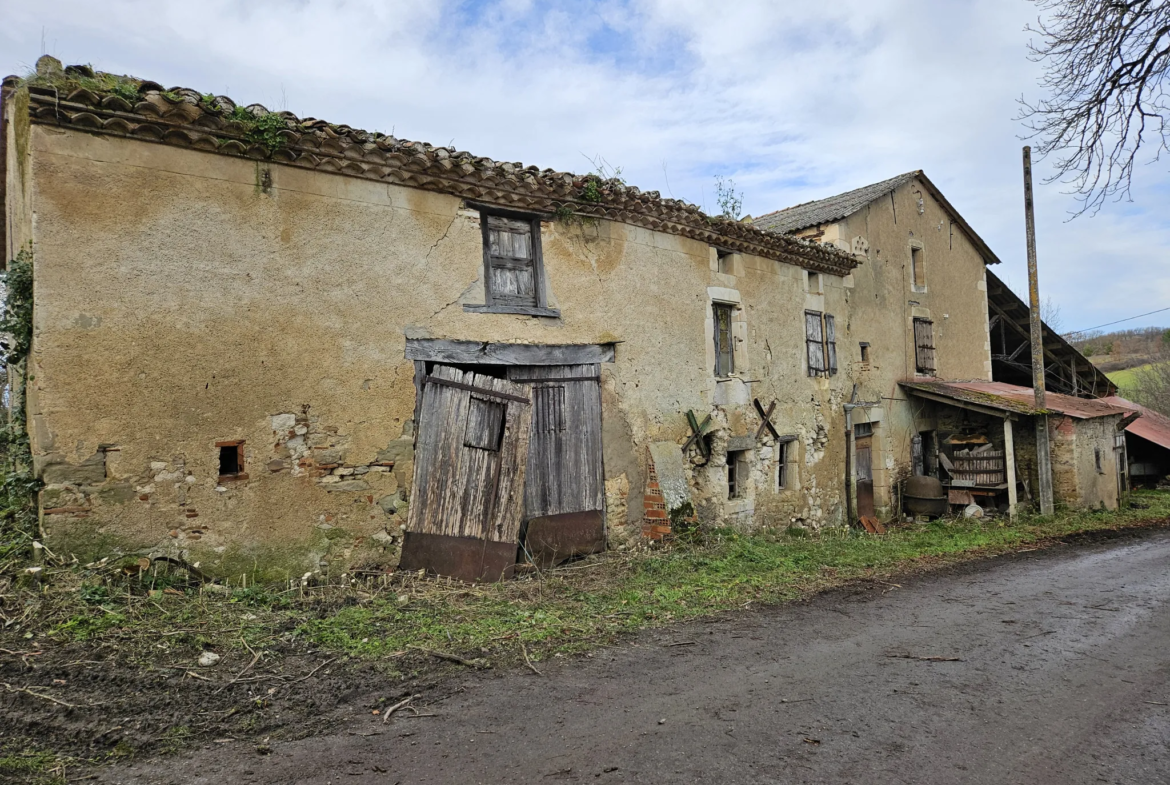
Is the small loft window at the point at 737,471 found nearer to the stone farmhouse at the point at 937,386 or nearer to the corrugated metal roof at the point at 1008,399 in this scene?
the stone farmhouse at the point at 937,386

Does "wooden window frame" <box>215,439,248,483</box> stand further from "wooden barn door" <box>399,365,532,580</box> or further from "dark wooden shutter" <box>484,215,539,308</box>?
"dark wooden shutter" <box>484,215,539,308</box>

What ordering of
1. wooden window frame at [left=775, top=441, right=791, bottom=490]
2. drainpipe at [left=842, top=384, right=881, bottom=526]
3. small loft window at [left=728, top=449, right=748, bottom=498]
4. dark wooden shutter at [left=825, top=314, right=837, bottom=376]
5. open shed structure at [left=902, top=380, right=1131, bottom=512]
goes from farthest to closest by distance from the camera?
open shed structure at [left=902, top=380, right=1131, bottom=512] < drainpipe at [left=842, top=384, right=881, bottom=526] < dark wooden shutter at [left=825, top=314, right=837, bottom=376] < wooden window frame at [left=775, top=441, right=791, bottom=490] < small loft window at [left=728, top=449, right=748, bottom=498]

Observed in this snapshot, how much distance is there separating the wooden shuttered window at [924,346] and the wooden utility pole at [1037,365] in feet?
6.46

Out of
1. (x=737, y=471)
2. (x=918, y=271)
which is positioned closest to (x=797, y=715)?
(x=737, y=471)

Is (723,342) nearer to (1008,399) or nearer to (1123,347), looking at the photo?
(1008,399)

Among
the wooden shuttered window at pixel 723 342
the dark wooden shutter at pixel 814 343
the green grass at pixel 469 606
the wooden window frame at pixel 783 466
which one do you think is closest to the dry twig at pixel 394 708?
the green grass at pixel 469 606

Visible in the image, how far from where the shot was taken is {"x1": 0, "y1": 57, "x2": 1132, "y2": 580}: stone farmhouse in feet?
17.1

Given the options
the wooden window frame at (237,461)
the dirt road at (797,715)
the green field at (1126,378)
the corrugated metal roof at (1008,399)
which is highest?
the green field at (1126,378)

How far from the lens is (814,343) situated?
1184cm

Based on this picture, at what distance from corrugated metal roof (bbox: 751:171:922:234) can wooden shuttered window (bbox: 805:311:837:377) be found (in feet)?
6.08

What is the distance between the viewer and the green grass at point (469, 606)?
15.0 ft

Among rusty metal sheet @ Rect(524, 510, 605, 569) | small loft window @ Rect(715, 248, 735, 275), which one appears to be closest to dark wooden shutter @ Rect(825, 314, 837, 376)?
small loft window @ Rect(715, 248, 735, 275)

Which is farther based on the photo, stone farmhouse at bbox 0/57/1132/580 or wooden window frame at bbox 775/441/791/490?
wooden window frame at bbox 775/441/791/490

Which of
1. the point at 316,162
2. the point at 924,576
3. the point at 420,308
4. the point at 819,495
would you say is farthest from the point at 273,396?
the point at 819,495
